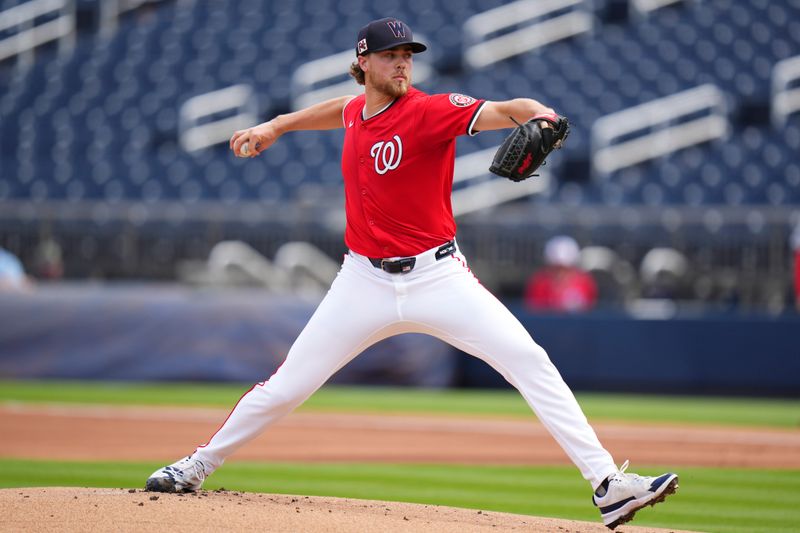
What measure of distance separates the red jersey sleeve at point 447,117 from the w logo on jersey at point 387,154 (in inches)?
4.8

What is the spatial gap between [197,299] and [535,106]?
10.4 m

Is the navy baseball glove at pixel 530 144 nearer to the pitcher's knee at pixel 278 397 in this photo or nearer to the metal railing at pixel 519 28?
the pitcher's knee at pixel 278 397

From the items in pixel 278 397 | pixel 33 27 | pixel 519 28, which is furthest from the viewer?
pixel 33 27

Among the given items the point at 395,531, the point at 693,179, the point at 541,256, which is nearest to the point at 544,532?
the point at 395,531

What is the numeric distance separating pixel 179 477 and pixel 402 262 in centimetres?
136

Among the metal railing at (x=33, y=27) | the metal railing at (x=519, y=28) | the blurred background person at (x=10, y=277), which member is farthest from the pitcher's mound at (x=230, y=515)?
the metal railing at (x=33, y=27)

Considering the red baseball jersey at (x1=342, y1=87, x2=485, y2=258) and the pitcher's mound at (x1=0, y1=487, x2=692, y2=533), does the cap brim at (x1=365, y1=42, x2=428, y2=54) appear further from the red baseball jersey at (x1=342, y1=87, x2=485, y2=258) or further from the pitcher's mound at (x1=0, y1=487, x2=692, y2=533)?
the pitcher's mound at (x1=0, y1=487, x2=692, y2=533)

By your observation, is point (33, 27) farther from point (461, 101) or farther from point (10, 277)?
point (461, 101)

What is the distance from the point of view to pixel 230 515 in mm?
4645

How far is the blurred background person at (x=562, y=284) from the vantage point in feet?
46.7

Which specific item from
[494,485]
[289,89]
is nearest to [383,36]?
[494,485]

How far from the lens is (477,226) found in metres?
Answer: 15.5

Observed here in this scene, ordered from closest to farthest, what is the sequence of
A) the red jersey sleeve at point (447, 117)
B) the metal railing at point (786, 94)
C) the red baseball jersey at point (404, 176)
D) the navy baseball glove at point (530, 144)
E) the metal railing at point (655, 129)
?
the navy baseball glove at point (530, 144)
the red jersey sleeve at point (447, 117)
the red baseball jersey at point (404, 176)
the metal railing at point (655, 129)
the metal railing at point (786, 94)

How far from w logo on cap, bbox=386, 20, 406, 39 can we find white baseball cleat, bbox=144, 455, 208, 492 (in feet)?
6.69
